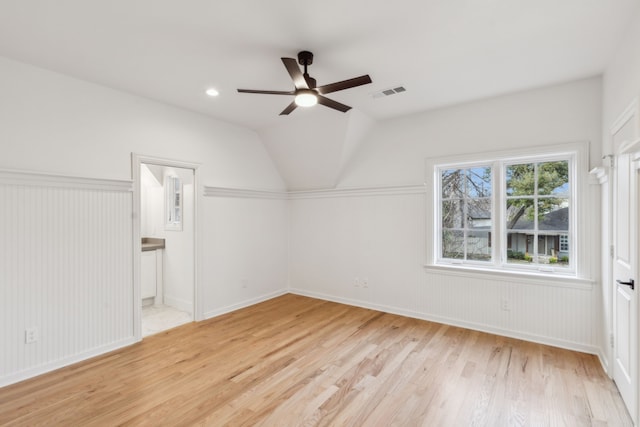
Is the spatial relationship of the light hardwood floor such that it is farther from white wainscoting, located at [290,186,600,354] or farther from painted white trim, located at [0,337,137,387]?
white wainscoting, located at [290,186,600,354]

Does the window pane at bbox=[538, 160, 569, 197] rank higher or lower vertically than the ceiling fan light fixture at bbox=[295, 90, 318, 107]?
lower

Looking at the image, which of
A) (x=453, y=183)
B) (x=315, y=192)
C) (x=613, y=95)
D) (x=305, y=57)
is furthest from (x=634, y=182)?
(x=315, y=192)

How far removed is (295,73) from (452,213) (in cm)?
283

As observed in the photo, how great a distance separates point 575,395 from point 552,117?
8.73 feet

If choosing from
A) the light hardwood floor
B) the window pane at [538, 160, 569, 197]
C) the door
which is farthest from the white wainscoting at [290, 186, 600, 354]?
the window pane at [538, 160, 569, 197]

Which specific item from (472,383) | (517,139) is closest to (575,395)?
(472,383)

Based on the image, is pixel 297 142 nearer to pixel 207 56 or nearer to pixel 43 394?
pixel 207 56

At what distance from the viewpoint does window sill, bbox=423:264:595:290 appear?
10.5 ft

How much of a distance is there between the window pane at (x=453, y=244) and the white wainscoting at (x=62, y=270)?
152 inches

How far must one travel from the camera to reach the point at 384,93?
352 centimetres

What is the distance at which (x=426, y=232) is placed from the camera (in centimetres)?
412

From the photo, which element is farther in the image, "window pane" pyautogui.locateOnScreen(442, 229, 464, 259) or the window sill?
"window pane" pyautogui.locateOnScreen(442, 229, 464, 259)

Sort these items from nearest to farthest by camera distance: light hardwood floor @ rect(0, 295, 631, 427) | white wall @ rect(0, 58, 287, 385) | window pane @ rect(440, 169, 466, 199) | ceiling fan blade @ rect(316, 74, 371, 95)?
light hardwood floor @ rect(0, 295, 631, 427) < ceiling fan blade @ rect(316, 74, 371, 95) < white wall @ rect(0, 58, 287, 385) < window pane @ rect(440, 169, 466, 199)

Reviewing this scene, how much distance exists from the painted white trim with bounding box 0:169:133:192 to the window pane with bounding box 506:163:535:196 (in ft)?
14.3
